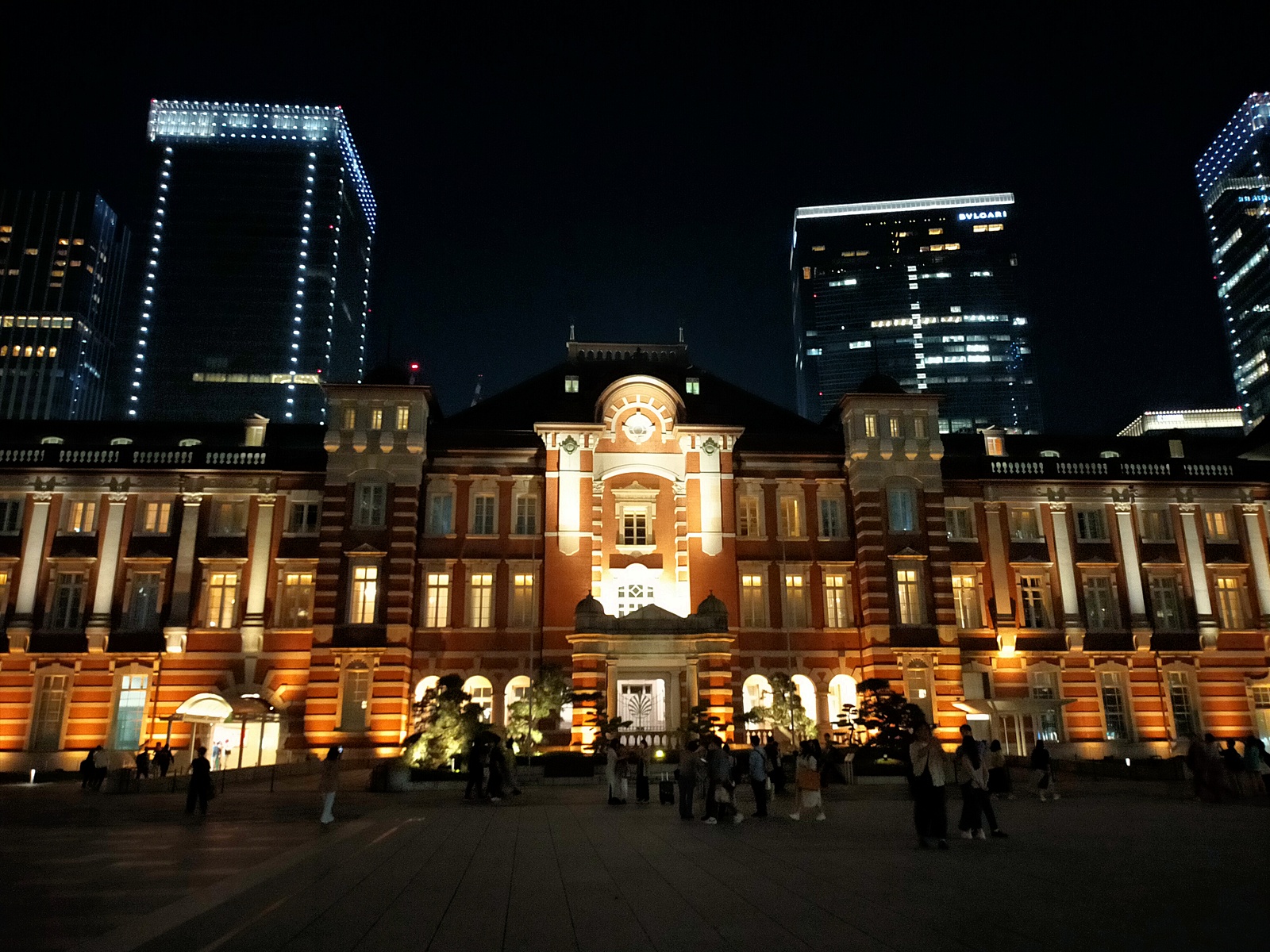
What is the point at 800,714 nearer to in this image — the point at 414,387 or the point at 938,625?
the point at 938,625

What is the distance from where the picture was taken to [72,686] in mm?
39938

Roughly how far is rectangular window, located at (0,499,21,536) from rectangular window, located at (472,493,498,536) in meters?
18.7

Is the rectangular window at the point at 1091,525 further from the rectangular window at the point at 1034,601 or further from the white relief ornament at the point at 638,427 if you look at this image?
the white relief ornament at the point at 638,427

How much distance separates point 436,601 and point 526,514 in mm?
5257

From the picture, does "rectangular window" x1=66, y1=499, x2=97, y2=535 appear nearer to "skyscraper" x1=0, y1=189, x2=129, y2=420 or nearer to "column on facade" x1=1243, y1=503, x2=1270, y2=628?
"column on facade" x1=1243, y1=503, x2=1270, y2=628

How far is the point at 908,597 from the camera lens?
42.1 meters

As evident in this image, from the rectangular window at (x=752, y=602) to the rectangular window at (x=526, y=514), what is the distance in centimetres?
924

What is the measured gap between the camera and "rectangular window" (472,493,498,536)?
4269 cm

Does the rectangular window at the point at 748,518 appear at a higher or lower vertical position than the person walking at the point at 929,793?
higher

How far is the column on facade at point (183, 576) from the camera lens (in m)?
40.4

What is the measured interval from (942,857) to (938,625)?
96.5 feet

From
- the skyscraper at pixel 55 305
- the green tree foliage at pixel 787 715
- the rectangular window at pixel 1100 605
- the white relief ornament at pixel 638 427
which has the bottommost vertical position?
the green tree foliage at pixel 787 715

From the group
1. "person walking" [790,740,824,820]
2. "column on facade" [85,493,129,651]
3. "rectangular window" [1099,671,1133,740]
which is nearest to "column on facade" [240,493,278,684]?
"column on facade" [85,493,129,651]

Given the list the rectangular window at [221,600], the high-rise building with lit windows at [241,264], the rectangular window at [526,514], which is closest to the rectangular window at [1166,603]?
the rectangular window at [526,514]
